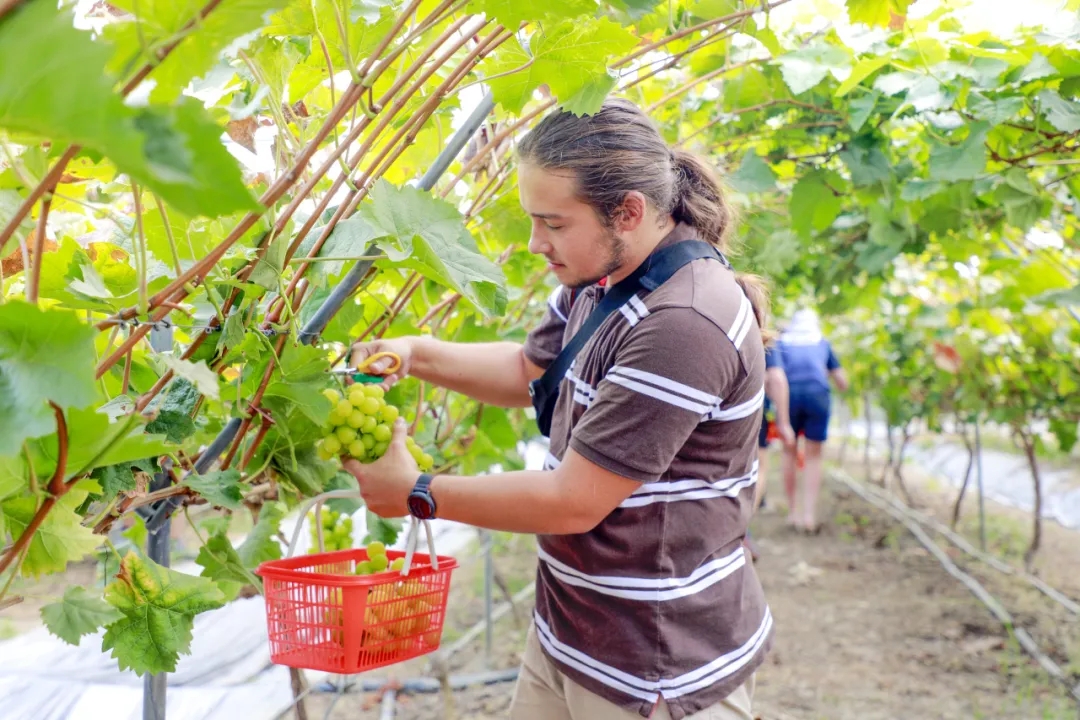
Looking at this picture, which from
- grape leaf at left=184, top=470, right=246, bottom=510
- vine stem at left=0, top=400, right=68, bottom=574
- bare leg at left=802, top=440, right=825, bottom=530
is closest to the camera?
vine stem at left=0, top=400, right=68, bottom=574

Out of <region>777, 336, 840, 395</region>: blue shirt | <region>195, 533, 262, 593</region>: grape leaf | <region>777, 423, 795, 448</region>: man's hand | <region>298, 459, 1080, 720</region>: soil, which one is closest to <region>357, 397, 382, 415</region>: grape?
<region>195, 533, 262, 593</region>: grape leaf

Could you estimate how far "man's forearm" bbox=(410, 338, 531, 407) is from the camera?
1.96 m

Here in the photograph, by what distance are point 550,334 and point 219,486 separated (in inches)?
35.8

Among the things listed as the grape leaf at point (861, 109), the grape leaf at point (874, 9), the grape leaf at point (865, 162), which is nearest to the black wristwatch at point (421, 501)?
the grape leaf at point (874, 9)

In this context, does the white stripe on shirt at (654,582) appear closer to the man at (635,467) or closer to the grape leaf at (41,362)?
the man at (635,467)

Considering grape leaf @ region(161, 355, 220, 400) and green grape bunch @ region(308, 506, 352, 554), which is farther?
green grape bunch @ region(308, 506, 352, 554)

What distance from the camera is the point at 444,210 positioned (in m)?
1.23

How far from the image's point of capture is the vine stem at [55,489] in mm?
806

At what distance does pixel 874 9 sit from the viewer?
154cm

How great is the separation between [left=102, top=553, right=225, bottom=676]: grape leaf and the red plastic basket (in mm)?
185

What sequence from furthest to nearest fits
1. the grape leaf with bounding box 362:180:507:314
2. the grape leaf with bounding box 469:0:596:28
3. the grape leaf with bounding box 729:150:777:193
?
the grape leaf with bounding box 729:150:777:193, the grape leaf with bounding box 362:180:507:314, the grape leaf with bounding box 469:0:596:28

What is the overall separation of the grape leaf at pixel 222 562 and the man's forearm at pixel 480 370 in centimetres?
57

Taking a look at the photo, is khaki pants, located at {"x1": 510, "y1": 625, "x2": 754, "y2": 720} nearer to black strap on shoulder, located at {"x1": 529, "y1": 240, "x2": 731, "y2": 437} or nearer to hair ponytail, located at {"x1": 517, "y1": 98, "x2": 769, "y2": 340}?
black strap on shoulder, located at {"x1": 529, "y1": 240, "x2": 731, "y2": 437}

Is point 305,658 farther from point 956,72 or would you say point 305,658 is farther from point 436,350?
point 956,72
